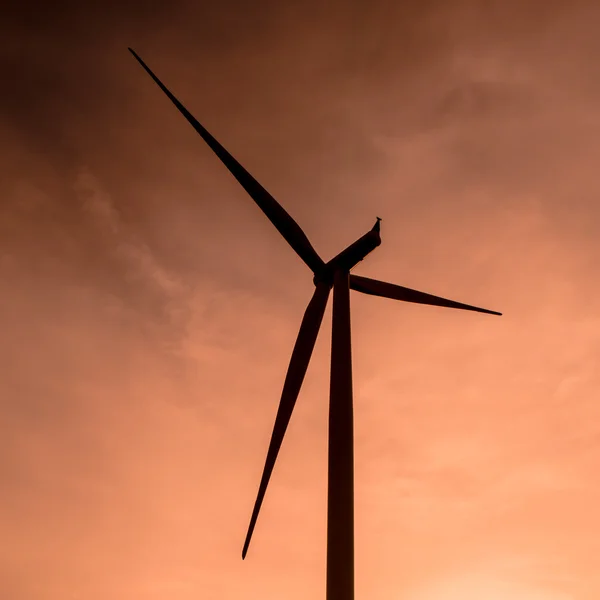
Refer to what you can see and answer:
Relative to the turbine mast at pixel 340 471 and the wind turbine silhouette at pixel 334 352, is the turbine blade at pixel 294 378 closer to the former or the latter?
the wind turbine silhouette at pixel 334 352

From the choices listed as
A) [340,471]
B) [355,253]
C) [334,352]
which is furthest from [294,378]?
[340,471]

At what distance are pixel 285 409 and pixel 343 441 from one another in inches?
171

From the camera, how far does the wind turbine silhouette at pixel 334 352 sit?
503 inches

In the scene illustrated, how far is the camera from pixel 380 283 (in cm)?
2066

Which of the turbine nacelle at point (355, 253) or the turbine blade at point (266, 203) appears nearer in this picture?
the turbine nacelle at point (355, 253)

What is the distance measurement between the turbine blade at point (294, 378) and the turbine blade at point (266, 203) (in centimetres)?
125

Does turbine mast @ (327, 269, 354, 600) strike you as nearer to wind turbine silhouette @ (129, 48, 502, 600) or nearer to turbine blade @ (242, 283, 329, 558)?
wind turbine silhouette @ (129, 48, 502, 600)

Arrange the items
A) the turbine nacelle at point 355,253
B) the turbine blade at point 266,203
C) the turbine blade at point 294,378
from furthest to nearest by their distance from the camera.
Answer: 1. the turbine blade at point 266,203
2. the turbine nacelle at point 355,253
3. the turbine blade at point 294,378

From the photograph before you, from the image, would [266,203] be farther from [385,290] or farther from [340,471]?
[340,471]

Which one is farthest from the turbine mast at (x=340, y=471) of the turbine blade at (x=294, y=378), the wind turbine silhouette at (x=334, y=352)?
the turbine blade at (x=294, y=378)

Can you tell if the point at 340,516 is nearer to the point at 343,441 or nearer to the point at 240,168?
the point at 343,441

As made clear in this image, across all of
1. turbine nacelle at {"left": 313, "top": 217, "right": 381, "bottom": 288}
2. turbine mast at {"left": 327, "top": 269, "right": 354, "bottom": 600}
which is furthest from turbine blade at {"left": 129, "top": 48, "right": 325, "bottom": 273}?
turbine mast at {"left": 327, "top": 269, "right": 354, "bottom": 600}

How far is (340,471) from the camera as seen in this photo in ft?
44.3

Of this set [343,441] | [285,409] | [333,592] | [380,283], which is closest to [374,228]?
[380,283]
